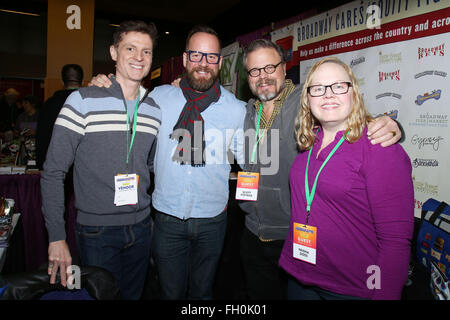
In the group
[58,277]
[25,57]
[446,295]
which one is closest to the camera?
[58,277]

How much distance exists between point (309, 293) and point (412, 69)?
2009 millimetres

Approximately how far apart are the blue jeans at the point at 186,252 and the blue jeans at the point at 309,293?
23.5 inches

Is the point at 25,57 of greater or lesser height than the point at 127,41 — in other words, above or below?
above

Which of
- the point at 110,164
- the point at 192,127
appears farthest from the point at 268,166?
the point at 110,164

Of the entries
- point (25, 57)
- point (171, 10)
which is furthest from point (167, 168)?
point (25, 57)

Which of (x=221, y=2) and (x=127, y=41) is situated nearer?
(x=127, y=41)

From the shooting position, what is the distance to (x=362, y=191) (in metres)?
1.22

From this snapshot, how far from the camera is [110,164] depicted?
1.64m

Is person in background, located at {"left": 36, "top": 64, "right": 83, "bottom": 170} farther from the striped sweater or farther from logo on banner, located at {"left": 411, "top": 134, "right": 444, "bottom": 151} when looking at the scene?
logo on banner, located at {"left": 411, "top": 134, "right": 444, "bottom": 151}

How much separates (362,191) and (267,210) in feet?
2.21

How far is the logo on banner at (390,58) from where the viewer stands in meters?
2.51
